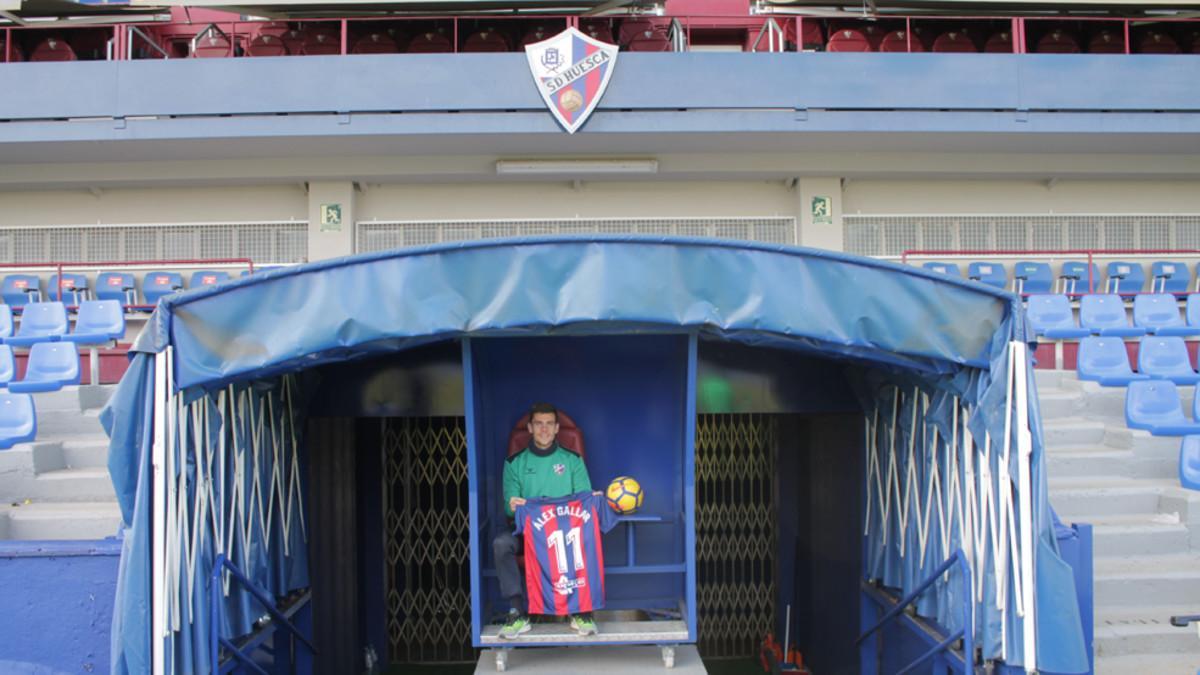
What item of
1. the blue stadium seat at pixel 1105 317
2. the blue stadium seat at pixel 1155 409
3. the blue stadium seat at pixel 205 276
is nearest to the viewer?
the blue stadium seat at pixel 1155 409

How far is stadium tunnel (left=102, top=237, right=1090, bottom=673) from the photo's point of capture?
468 cm

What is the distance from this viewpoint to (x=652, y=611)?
20.6 feet

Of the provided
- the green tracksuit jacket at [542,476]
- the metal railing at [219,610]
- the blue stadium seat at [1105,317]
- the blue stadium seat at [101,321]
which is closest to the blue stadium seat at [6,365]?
the blue stadium seat at [101,321]

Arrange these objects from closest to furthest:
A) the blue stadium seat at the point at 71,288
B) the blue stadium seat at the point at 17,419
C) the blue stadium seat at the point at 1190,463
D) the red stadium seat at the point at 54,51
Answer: the blue stadium seat at the point at 1190,463 → the blue stadium seat at the point at 17,419 → the blue stadium seat at the point at 71,288 → the red stadium seat at the point at 54,51

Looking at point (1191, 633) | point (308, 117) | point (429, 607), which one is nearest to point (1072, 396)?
point (1191, 633)

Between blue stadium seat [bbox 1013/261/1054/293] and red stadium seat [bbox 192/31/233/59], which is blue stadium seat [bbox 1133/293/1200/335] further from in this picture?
red stadium seat [bbox 192/31/233/59]

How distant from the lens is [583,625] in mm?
5672

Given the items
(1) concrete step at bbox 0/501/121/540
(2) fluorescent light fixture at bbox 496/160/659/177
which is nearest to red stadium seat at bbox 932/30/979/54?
(2) fluorescent light fixture at bbox 496/160/659/177

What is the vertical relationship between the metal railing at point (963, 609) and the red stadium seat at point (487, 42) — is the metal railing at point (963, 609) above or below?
below

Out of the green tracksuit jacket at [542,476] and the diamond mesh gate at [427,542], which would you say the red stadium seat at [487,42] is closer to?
the diamond mesh gate at [427,542]

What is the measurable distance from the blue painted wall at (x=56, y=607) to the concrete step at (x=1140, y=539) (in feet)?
22.7

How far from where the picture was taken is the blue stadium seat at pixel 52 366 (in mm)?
8188

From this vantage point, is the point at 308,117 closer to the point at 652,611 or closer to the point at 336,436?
the point at 336,436

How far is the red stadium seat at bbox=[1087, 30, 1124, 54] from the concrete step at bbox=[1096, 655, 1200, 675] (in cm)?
1302
